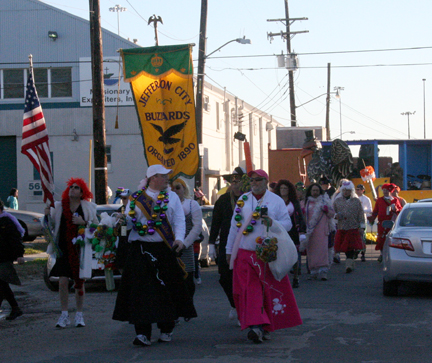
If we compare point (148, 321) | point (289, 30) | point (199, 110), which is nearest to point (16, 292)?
point (148, 321)

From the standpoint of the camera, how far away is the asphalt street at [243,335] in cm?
639

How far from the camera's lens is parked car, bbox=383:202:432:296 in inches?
385

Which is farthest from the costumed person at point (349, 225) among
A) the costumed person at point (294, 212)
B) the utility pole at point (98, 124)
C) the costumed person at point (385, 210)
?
the utility pole at point (98, 124)

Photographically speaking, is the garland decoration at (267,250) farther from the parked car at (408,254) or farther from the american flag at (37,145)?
the american flag at (37,145)

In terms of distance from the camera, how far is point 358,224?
14062 millimetres

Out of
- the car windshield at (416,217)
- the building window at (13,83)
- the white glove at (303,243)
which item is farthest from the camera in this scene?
the building window at (13,83)

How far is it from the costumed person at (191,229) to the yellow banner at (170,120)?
563cm

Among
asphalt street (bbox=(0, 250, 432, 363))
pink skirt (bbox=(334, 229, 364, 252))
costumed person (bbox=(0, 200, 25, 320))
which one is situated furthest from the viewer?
pink skirt (bbox=(334, 229, 364, 252))

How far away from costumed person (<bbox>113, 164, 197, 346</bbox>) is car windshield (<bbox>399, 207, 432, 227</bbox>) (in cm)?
473

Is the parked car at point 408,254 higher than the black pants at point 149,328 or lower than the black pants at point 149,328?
higher

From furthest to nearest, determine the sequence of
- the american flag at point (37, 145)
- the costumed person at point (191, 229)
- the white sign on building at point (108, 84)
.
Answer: the white sign on building at point (108, 84) < the american flag at point (37, 145) < the costumed person at point (191, 229)

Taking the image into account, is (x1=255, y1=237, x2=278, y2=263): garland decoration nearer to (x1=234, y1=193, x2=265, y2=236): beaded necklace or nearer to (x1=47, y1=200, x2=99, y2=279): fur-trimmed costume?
(x1=234, y1=193, x2=265, y2=236): beaded necklace

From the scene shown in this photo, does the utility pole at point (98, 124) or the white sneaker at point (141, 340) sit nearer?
the white sneaker at point (141, 340)

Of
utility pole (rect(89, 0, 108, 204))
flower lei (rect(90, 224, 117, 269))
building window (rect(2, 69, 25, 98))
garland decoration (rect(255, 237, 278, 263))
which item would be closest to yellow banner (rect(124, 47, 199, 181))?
utility pole (rect(89, 0, 108, 204))
